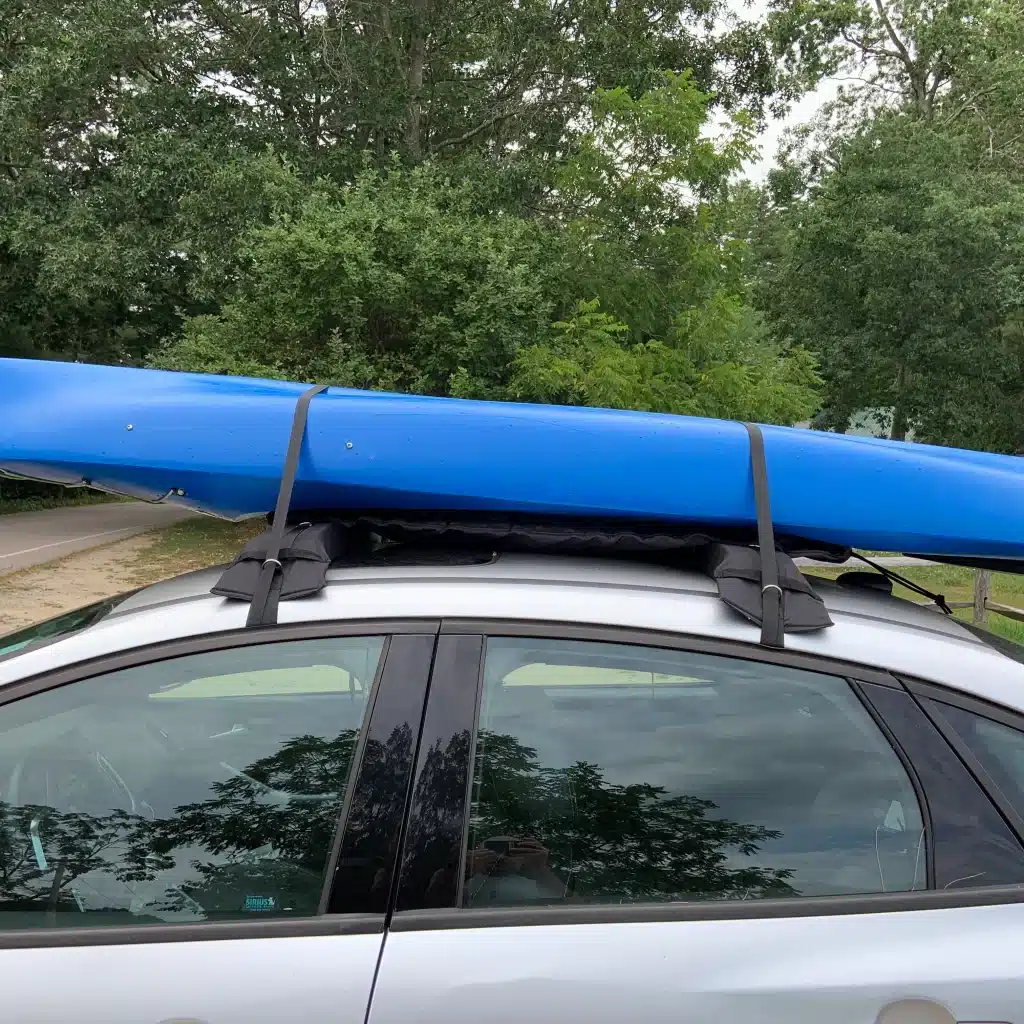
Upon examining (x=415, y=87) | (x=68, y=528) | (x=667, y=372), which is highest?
(x=415, y=87)

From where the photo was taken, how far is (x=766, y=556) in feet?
5.68

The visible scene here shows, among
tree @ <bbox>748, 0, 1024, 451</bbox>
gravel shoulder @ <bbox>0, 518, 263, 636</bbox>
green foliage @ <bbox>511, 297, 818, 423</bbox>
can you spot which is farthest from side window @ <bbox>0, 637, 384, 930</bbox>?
tree @ <bbox>748, 0, 1024, 451</bbox>

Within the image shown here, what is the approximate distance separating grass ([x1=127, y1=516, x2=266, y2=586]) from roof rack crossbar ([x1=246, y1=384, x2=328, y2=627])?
12392 millimetres

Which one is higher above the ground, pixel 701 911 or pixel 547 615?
pixel 547 615

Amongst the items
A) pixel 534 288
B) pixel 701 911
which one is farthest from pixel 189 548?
pixel 701 911

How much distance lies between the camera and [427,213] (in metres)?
14.7

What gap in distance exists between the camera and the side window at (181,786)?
5.31 feet

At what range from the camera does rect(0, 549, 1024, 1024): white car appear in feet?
4.71

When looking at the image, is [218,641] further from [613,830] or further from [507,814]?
[613,830]

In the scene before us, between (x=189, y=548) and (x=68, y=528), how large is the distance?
13.8 ft

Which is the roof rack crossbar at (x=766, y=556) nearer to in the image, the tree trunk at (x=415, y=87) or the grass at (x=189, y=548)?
the grass at (x=189, y=548)

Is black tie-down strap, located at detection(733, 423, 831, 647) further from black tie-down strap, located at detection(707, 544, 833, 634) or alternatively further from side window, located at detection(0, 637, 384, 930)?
side window, located at detection(0, 637, 384, 930)

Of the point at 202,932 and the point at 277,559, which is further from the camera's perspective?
the point at 277,559

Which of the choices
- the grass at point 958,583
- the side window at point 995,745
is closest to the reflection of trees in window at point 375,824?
the side window at point 995,745
